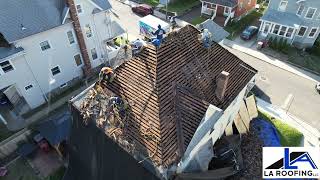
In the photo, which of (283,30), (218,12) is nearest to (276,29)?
(283,30)

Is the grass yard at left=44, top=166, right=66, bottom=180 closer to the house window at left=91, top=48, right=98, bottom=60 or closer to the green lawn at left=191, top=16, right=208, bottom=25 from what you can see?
the house window at left=91, top=48, right=98, bottom=60

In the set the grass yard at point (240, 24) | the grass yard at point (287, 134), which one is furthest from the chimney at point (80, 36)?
the grass yard at point (240, 24)

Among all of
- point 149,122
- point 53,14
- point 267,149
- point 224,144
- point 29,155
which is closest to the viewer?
point 149,122

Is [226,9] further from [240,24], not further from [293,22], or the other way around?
[293,22]

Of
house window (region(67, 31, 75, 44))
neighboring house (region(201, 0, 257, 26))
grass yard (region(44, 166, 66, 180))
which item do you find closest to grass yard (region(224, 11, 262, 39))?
neighboring house (region(201, 0, 257, 26))

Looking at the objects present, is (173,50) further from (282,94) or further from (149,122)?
(282,94)

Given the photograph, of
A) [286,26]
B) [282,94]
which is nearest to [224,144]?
[282,94]
